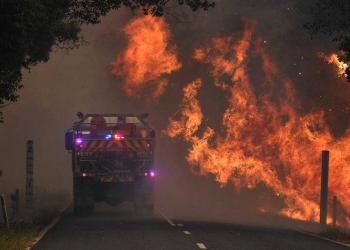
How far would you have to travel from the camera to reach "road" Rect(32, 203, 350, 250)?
67.6 ft

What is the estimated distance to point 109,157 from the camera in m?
31.9

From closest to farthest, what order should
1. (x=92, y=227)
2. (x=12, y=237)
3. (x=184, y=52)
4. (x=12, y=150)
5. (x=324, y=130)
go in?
(x=12, y=237) → (x=92, y=227) → (x=324, y=130) → (x=184, y=52) → (x=12, y=150)

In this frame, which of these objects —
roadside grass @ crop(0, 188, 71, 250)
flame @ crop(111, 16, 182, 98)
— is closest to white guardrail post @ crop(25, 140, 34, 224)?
roadside grass @ crop(0, 188, 71, 250)

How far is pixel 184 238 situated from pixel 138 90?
32.1 meters

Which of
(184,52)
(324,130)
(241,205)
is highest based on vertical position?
(184,52)

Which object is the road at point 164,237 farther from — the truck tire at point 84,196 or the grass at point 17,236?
the truck tire at point 84,196

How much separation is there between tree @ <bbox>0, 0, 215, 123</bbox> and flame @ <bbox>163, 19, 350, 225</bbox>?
19.1 m

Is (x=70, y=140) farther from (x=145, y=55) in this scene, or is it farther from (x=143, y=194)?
(x=145, y=55)

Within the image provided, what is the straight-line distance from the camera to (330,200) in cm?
5006

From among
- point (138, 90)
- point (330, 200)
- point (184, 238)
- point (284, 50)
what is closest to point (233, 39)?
point (284, 50)

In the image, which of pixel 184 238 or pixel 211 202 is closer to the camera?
pixel 184 238

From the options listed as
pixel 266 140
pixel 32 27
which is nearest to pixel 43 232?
pixel 32 27

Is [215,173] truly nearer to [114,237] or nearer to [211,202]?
[211,202]

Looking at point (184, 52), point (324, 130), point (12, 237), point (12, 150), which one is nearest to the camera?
point (12, 237)
